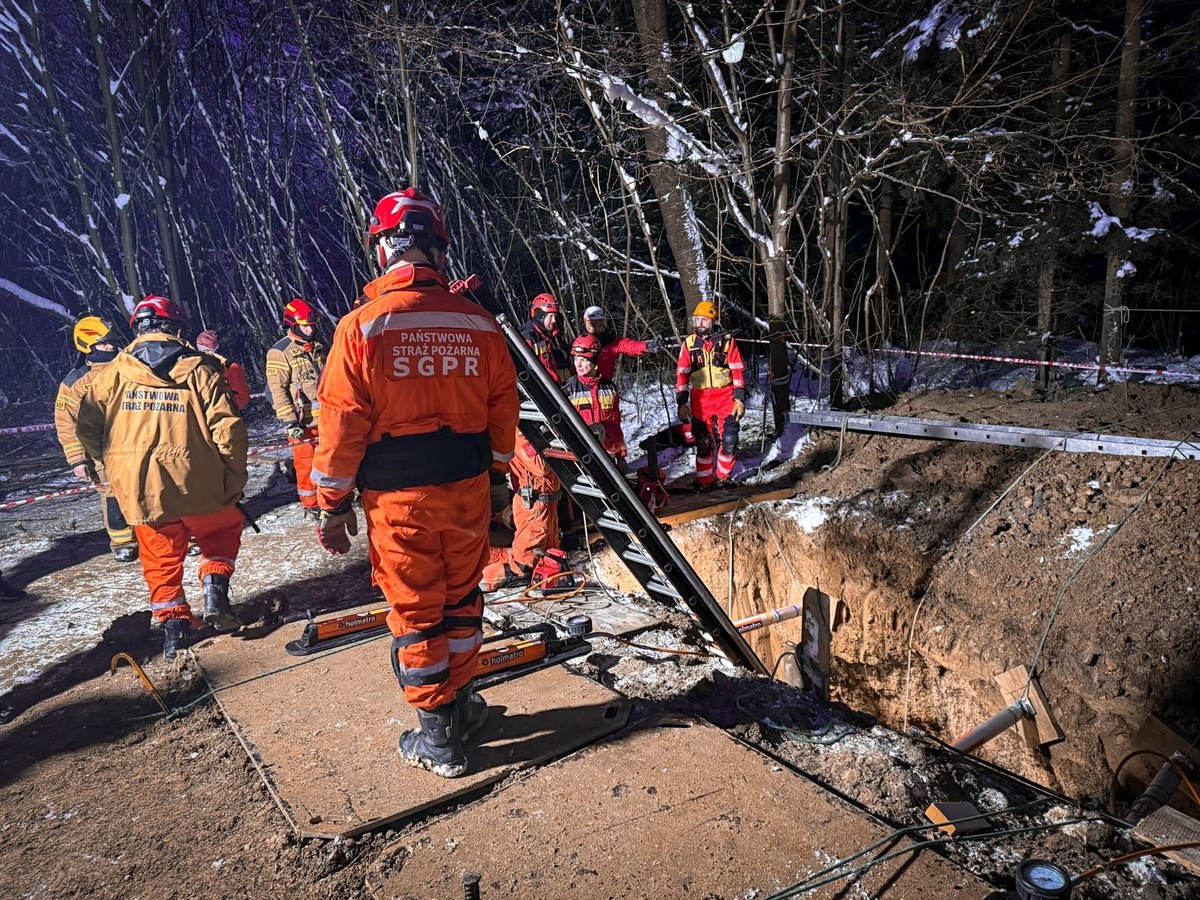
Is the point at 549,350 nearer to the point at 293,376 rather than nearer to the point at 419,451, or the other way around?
the point at 293,376

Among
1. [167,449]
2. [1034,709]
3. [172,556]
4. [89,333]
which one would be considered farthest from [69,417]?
[1034,709]

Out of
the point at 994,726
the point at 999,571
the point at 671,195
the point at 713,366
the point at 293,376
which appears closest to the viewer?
the point at 994,726

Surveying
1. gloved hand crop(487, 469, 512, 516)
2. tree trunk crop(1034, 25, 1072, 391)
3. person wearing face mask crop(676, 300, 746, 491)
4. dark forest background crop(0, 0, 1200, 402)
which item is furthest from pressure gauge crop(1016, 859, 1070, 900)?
tree trunk crop(1034, 25, 1072, 391)

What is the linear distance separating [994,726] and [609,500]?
261cm

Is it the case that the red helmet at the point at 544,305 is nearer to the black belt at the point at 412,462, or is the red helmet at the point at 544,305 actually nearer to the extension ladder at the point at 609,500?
the extension ladder at the point at 609,500

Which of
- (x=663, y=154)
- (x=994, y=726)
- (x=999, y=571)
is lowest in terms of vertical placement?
(x=994, y=726)

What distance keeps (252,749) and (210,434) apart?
2176mm

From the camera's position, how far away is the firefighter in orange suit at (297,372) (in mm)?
7629

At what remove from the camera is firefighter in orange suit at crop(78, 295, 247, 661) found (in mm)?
4219

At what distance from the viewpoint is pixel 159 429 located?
4.26 metres

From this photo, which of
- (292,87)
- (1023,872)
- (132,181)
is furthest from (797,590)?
(132,181)

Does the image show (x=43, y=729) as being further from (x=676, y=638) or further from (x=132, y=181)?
(x=132, y=181)

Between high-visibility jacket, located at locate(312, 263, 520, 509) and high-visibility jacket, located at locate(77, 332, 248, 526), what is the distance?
2.00 m

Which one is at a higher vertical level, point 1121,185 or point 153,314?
point 1121,185
